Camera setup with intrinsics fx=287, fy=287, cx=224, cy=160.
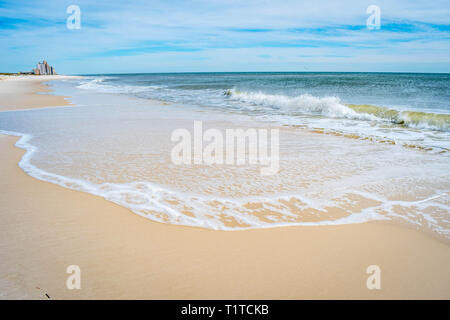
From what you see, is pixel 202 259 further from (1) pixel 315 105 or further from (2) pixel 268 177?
(1) pixel 315 105

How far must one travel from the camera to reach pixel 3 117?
1070 centimetres

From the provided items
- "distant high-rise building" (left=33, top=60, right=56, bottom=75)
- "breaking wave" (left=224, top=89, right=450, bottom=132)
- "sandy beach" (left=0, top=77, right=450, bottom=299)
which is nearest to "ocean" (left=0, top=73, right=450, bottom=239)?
"sandy beach" (left=0, top=77, right=450, bottom=299)

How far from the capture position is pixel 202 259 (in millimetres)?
2523

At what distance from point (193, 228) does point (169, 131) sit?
5.03 m

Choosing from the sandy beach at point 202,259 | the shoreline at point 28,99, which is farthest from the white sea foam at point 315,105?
the shoreline at point 28,99

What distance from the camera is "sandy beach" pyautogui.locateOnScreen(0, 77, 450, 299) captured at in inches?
85.1

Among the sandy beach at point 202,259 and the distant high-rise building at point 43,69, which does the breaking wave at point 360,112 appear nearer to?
the sandy beach at point 202,259

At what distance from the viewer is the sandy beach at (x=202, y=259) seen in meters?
A: 2.16

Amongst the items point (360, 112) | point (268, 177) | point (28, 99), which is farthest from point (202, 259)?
point (28, 99)

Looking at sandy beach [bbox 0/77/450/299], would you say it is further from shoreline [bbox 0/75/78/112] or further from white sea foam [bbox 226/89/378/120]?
shoreline [bbox 0/75/78/112]
